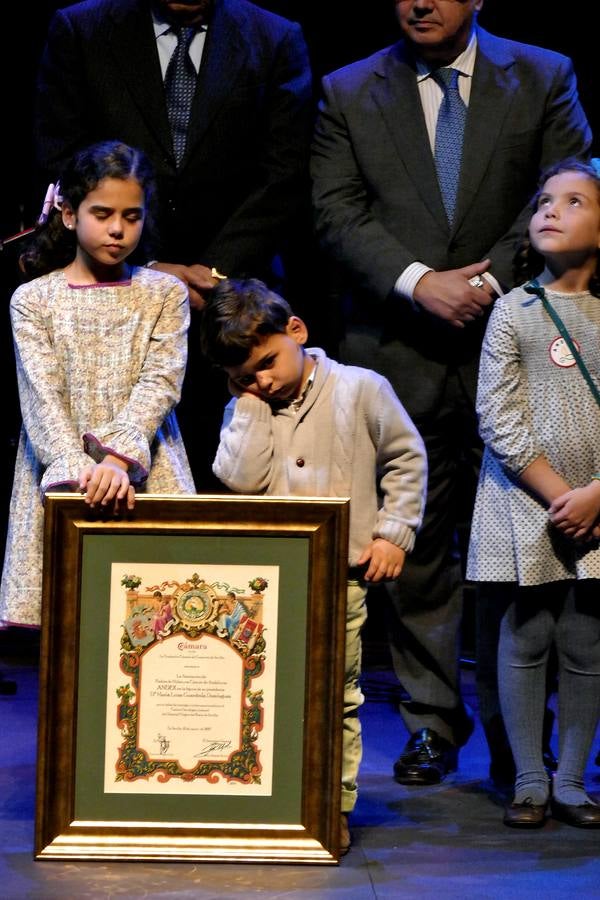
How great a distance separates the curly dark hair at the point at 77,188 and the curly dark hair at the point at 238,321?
1.38 feet

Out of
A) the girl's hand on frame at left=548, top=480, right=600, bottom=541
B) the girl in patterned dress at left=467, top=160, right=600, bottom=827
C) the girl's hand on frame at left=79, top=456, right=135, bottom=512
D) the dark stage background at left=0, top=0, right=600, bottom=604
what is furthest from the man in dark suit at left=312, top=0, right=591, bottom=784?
the dark stage background at left=0, top=0, right=600, bottom=604

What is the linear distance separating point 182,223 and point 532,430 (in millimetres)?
1149

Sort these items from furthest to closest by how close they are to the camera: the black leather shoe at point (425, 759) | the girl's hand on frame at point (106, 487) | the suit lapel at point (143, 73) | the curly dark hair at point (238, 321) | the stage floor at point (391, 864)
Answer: the suit lapel at point (143, 73) → the black leather shoe at point (425, 759) → the curly dark hair at point (238, 321) → the girl's hand on frame at point (106, 487) → the stage floor at point (391, 864)

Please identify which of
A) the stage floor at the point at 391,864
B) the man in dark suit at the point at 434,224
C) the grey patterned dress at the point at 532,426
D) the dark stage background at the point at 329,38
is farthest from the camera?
the dark stage background at the point at 329,38

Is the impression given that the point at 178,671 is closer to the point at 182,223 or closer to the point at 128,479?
the point at 128,479

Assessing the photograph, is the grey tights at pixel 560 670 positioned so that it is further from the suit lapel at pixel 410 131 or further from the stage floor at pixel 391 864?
the suit lapel at pixel 410 131

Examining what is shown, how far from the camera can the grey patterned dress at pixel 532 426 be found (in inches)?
132

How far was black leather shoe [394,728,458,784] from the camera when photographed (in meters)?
3.60

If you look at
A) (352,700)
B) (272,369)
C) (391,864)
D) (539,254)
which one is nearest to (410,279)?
(539,254)

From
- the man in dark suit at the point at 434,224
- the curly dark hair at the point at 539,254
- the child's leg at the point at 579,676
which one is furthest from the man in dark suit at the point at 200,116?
the child's leg at the point at 579,676

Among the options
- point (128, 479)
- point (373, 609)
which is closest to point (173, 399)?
point (128, 479)

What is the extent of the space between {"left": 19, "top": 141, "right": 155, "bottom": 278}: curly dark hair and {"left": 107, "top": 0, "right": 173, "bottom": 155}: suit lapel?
448mm

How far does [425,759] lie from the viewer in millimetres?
3656

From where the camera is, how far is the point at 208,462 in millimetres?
4113
